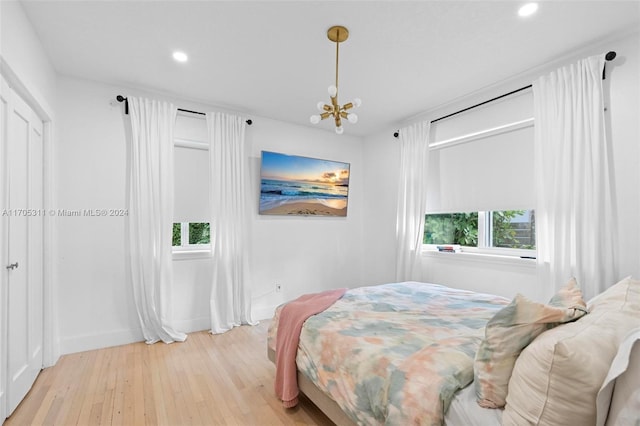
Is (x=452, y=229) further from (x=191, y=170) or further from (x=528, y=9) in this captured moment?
(x=191, y=170)

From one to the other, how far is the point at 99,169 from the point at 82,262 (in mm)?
915

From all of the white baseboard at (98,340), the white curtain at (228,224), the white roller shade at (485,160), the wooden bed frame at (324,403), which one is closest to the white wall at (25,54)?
the white curtain at (228,224)

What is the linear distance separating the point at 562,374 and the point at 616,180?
2.15m

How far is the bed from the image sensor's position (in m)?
1.11

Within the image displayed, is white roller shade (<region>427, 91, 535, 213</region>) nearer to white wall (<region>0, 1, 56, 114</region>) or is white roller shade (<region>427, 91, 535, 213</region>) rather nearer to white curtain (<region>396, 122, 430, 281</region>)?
white curtain (<region>396, 122, 430, 281</region>)

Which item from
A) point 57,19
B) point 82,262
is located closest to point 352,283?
point 82,262

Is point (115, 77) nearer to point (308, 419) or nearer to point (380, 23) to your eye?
point (380, 23)

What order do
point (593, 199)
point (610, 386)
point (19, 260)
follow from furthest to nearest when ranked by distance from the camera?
point (593, 199), point (19, 260), point (610, 386)

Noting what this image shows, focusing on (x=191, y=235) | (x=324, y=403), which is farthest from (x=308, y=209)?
(x=324, y=403)

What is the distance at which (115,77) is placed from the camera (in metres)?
3.04

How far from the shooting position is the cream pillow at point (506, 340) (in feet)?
3.89

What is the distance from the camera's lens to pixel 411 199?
12.9 ft

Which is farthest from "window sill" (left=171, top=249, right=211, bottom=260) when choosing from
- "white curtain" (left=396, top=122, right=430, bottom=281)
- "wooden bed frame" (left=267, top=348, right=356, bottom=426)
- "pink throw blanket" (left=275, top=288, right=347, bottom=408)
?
"white curtain" (left=396, top=122, right=430, bottom=281)

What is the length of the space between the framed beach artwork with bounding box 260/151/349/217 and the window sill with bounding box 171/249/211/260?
836mm
